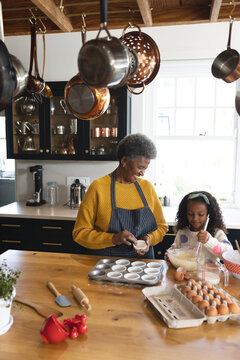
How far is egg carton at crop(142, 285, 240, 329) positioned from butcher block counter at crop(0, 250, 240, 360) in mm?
24

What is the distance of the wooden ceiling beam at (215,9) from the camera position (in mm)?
1352

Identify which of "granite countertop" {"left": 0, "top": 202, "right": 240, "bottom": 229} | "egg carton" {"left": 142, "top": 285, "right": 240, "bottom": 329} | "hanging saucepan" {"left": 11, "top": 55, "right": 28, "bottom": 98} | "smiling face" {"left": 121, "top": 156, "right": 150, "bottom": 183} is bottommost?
"granite countertop" {"left": 0, "top": 202, "right": 240, "bottom": 229}

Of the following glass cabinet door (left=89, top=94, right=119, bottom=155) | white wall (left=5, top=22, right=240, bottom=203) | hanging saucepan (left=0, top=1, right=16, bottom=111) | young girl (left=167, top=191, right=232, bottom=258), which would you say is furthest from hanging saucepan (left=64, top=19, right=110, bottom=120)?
white wall (left=5, top=22, right=240, bottom=203)

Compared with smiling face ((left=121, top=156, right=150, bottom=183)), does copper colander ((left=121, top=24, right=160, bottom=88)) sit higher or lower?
higher

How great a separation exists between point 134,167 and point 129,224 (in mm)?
374

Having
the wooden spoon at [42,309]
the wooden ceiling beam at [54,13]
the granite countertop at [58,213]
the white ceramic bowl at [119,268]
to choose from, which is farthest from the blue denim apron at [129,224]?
the wooden ceiling beam at [54,13]

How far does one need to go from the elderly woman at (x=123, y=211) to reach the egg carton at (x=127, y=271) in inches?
10.1

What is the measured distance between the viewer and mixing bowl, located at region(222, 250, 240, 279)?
158 cm

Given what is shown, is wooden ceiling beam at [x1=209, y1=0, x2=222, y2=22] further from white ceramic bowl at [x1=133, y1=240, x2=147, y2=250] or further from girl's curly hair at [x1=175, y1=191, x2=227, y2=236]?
white ceramic bowl at [x1=133, y1=240, x2=147, y2=250]

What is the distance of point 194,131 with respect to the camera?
3645 millimetres

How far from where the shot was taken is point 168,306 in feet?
4.28

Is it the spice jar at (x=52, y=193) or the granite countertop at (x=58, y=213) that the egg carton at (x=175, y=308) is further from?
the spice jar at (x=52, y=193)

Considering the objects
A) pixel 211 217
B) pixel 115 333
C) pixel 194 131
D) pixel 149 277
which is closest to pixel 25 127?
pixel 194 131

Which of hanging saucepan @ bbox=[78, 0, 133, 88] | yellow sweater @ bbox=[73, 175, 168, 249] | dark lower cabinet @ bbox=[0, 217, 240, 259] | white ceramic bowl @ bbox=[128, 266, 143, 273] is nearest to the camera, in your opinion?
hanging saucepan @ bbox=[78, 0, 133, 88]
